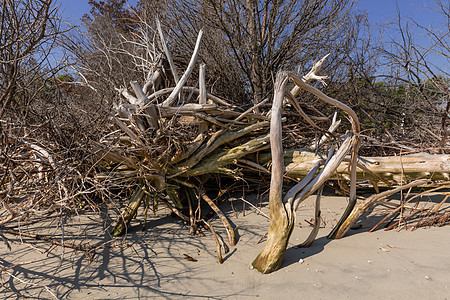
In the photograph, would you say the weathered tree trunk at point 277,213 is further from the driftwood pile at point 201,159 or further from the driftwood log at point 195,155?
the driftwood log at point 195,155

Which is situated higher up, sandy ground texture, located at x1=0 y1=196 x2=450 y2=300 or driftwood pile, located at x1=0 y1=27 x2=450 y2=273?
driftwood pile, located at x1=0 y1=27 x2=450 y2=273

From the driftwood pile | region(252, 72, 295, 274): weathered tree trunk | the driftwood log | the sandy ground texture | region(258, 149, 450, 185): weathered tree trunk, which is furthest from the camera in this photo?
region(258, 149, 450, 185): weathered tree trunk

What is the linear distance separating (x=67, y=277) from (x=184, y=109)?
2182 millimetres

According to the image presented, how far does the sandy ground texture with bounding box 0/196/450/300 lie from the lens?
2.21m

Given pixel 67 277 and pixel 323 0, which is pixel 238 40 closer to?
pixel 323 0

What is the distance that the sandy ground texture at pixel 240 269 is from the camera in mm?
2213

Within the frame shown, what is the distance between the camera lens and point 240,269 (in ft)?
8.83

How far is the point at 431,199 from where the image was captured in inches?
157

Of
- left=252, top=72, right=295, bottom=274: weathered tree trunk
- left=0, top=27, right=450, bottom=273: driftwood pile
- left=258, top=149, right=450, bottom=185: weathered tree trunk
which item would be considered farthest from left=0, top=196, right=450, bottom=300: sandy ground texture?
left=258, top=149, right=450, bottom=185: weathered tree trunk

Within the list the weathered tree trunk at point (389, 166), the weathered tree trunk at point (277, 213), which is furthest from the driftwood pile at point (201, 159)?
the weathered tree trunk at point (277, 213)

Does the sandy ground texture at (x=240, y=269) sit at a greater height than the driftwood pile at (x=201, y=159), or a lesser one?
lesser

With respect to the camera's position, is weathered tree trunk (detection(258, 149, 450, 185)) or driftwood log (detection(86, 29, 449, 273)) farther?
weathered tree trunk (detection(258, 149, 450, 185))

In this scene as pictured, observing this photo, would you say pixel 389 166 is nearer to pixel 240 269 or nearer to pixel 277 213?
pixel 277 213

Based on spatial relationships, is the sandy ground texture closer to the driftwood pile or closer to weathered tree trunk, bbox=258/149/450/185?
the driftwood pile
